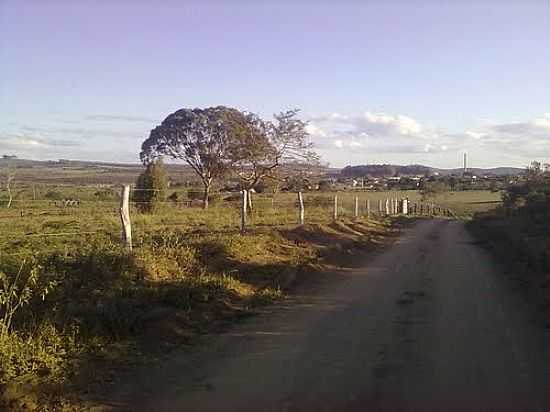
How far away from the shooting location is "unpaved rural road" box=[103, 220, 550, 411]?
6.81m

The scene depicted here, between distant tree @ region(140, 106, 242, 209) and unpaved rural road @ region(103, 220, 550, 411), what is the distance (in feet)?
123

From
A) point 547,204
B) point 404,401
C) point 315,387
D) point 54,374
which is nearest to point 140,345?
point 54,374

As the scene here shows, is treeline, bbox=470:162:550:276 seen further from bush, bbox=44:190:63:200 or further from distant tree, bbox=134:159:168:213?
bush, bbox=44:190:63:200

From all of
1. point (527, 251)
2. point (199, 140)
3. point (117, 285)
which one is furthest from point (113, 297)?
point (199, 140)

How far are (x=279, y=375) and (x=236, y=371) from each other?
54cm

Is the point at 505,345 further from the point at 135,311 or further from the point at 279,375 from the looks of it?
the point at 135,311

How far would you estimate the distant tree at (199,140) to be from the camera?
166 ft

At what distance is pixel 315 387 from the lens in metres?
7.23

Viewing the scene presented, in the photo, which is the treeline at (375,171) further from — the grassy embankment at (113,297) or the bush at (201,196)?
the grassy embankment at (113,297)

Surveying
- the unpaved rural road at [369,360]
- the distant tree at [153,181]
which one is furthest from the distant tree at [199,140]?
the unpaved rural road at [369,360]

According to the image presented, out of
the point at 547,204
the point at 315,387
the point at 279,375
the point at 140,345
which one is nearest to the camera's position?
the point at 315,387

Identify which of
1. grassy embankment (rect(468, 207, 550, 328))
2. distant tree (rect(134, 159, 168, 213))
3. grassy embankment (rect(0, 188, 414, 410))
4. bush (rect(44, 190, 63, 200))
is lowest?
grassy embankment (rect(468, 207, 550, 328))

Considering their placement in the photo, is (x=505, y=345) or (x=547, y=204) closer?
(x=505, y=345)

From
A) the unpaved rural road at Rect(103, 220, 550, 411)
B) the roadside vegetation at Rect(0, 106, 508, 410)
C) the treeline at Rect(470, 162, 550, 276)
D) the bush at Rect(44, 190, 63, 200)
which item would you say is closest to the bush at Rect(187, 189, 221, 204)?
the bush at Rect(44, 190, 63, 200)
